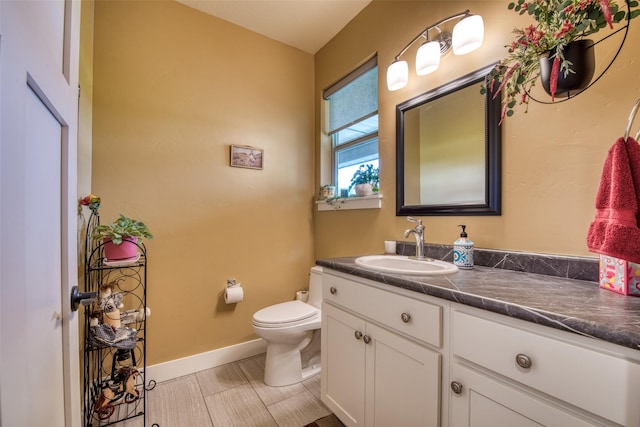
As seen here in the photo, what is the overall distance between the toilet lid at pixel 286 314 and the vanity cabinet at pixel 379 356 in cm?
32

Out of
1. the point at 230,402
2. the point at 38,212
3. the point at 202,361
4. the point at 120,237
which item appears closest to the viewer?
the point at 38,212

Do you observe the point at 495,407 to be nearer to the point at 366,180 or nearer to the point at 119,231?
the point at 366,180

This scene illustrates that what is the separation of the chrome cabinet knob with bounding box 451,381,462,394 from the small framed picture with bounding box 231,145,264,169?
193cm

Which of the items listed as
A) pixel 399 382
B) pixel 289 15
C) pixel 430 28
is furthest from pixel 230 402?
pixel 289 15

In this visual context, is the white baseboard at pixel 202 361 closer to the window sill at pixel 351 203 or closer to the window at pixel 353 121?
the window sill at pixel 351 203

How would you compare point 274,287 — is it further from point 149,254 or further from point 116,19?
point 116,19

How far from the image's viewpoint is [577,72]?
86 cm

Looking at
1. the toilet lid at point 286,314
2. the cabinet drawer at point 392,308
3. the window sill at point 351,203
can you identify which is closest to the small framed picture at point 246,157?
the window sill at point 351,203

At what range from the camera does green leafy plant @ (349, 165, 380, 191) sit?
1960 mm

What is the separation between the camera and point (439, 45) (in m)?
1.48

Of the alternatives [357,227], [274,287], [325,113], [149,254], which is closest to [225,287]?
[274,287]

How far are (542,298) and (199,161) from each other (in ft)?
6.84

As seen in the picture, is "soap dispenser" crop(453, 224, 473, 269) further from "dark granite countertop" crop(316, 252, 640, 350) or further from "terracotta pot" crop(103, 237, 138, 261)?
"terracotta pot" crop(103, 237, 138, 261)

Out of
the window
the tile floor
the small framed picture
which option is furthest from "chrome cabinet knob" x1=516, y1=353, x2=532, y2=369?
the small framed picture
